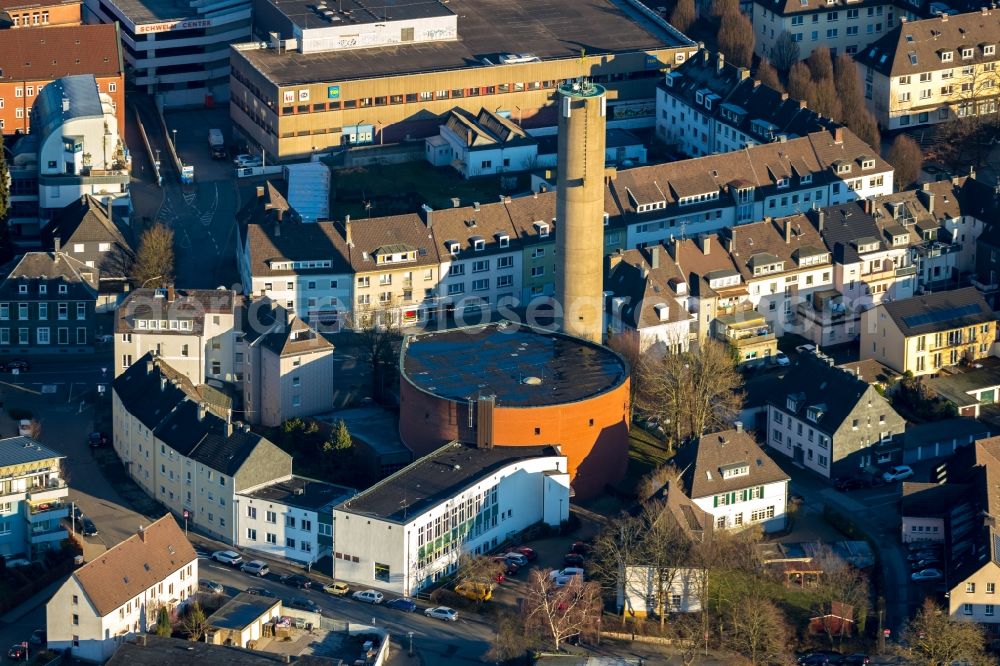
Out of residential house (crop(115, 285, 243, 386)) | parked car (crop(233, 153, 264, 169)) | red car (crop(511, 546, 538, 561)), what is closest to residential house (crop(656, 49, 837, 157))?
parked car (crop(233, 153, 264, 169))

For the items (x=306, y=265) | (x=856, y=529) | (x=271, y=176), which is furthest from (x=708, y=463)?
(x=271, y=176)

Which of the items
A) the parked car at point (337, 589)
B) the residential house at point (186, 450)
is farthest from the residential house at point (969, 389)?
the residential house at point (186, 450)

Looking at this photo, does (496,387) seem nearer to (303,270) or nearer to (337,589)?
(337,589)

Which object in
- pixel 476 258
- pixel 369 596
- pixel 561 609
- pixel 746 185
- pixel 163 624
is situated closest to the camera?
pixel 163 624

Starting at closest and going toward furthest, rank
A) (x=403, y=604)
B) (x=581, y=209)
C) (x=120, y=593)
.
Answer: (x=120, y=593), (x=403, y=604), (x=581, y=209)

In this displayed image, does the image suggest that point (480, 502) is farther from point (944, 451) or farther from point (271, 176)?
point (271, 176)

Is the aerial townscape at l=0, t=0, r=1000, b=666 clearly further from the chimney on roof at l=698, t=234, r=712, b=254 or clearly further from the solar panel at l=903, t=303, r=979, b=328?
the chimney on roof at l=698, t=234, r=712, b=254

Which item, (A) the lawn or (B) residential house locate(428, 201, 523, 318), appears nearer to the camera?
(B) residential house locate(428, 201, 523, 318)

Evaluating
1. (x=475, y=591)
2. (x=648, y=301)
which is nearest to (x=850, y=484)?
(x=648, y=301)
